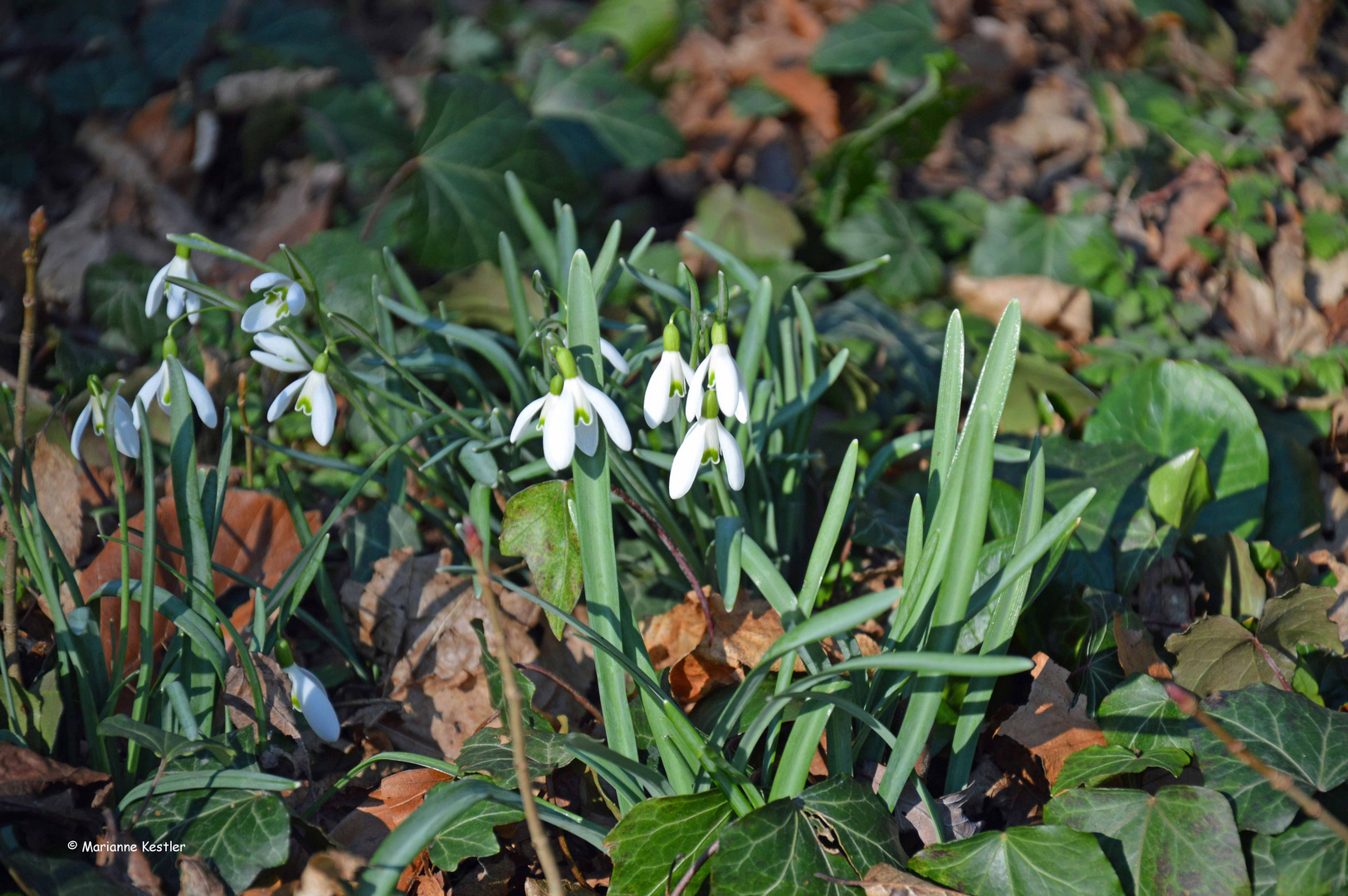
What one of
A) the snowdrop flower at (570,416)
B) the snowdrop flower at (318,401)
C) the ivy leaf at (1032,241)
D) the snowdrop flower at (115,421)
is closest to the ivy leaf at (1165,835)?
the snowdrop flower at (570,416)

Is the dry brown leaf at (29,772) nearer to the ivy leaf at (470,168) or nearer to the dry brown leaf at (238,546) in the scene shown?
the dry brown leaf at (238,546)

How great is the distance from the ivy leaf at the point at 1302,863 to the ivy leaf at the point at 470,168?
212 centimetres

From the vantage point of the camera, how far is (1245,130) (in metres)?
3.18

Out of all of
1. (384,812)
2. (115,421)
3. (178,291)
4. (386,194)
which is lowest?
(384,812)

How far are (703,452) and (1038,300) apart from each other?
1853mm

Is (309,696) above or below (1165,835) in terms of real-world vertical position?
above

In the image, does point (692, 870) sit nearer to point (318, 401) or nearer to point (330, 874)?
point (330, 874)

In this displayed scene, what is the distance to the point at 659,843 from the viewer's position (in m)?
1.18

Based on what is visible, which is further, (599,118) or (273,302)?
(599,118)

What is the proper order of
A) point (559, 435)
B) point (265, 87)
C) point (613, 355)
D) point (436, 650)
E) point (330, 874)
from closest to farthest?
point (330, 874), point (559, 435), point (613, 355), point (436, 650), point (265, 87)

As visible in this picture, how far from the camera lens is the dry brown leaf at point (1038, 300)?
2.61 meters

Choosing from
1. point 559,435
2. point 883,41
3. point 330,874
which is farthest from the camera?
point 883,41

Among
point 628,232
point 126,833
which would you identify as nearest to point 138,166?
point 628,232

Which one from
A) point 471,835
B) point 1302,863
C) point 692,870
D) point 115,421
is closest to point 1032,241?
point 1302,863
